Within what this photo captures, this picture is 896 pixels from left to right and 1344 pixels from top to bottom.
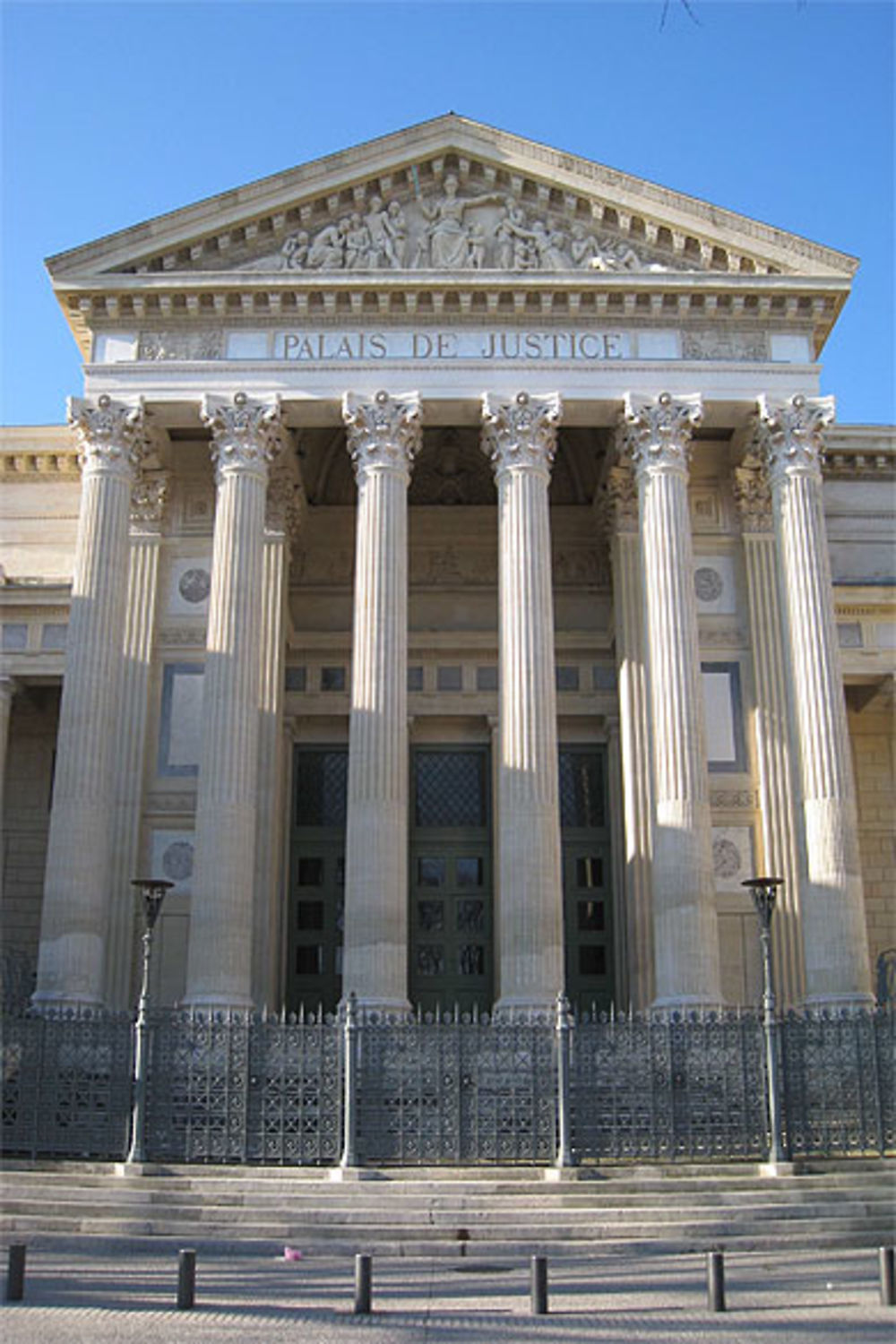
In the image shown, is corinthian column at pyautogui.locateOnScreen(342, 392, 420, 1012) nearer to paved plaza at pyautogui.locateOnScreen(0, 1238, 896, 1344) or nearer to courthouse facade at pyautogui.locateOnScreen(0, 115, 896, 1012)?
courthouse facade at pyautogui.locateOnScreen(0, 115, 896, 1012)

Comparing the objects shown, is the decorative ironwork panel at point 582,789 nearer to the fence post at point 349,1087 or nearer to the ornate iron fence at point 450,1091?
the ornate iron fence at point 450,1091

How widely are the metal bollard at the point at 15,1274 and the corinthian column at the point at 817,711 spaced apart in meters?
15.4

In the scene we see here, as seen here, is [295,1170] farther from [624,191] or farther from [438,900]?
[624,191]

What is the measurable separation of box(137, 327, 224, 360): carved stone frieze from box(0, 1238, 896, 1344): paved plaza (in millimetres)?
17124

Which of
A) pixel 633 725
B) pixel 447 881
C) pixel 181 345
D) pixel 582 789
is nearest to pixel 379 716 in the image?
pixel 633 725

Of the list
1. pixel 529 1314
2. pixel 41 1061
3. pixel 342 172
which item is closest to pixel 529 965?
pixel 41 1061

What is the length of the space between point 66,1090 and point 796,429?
17.6 meters

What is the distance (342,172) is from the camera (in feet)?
90.7

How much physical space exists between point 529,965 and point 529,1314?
11.6m

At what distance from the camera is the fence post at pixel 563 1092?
59.6 ft

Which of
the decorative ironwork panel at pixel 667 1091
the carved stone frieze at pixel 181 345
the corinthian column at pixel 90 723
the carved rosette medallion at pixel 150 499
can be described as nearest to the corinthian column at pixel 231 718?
the carved stone frieze at pixel 181 345

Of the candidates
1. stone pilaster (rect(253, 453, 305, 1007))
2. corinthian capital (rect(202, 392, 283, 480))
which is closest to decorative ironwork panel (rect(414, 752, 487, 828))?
stone pilaster (rect(253, 453, 305, 1007))

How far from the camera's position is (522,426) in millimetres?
26625

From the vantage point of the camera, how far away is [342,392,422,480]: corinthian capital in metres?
26.5
